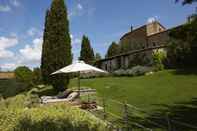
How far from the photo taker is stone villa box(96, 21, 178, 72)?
43.7 m

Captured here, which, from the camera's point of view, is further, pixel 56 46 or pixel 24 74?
pixel 24 74

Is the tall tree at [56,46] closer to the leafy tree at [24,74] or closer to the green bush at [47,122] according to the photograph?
the green bush at [47,122]

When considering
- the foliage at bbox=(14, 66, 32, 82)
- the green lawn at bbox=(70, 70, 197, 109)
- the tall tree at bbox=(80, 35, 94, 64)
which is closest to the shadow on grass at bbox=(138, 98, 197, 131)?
the green lawn at bbox=(70, 70, 197, 109)

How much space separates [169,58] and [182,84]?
15249 millimetres

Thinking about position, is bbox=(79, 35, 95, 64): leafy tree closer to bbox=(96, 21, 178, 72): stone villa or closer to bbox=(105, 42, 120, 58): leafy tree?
bbox=(105, 42, 120, 58): leafy tree

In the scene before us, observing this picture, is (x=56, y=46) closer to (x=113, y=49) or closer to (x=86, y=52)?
(x=113, y=49)

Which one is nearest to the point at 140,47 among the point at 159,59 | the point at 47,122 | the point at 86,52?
the point at 86,52

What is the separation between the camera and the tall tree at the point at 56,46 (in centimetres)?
2706

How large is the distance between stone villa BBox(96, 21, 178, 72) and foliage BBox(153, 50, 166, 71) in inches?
64.1

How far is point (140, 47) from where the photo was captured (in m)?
57.1

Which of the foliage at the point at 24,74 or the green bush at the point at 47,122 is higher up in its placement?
the foliage at the point at 24,74

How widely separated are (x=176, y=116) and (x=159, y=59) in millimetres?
24702

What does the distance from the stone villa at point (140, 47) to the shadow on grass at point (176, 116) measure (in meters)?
18.1

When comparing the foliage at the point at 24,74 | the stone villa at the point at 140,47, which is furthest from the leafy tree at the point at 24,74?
the stone villa at the point at 140,47
